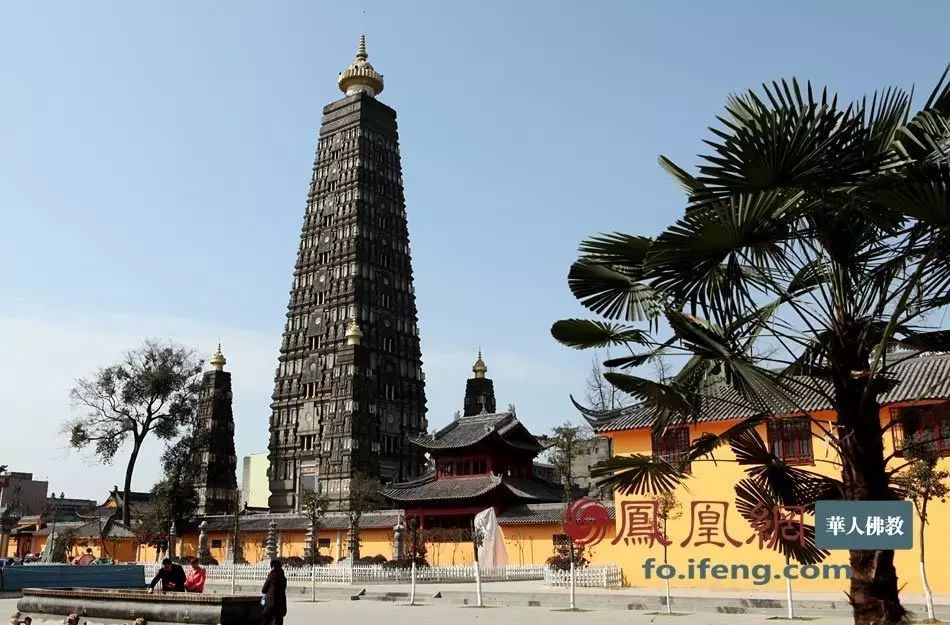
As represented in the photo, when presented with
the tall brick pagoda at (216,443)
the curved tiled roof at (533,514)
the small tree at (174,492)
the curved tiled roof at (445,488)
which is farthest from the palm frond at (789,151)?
the tall brick pagoda at (216,443)

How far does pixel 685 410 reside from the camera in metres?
9.28

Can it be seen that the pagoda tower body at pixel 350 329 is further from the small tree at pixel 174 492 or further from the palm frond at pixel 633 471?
the palm frond at pixel 633 471

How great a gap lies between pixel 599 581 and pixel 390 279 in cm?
4702

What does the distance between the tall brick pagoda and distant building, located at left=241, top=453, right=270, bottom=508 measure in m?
21.6

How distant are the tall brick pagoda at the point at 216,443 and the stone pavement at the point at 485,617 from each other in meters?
44.2

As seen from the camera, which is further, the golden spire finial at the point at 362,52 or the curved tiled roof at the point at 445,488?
the golden spire finial at the point at 362,52

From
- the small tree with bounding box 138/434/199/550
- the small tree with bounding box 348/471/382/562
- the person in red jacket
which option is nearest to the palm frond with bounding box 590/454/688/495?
the person in red jacket

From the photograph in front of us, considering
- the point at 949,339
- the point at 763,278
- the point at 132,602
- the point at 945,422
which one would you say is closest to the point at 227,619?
the point at 132,602

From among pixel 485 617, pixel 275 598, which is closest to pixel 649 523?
pixel 485 617

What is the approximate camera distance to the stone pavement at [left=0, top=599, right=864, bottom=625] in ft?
57.0

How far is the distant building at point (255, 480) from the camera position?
296 ft

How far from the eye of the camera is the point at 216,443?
68500 mm

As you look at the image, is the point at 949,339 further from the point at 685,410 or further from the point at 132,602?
the point at 132,602

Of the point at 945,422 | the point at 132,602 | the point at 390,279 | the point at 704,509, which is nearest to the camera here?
the point at 132,602
